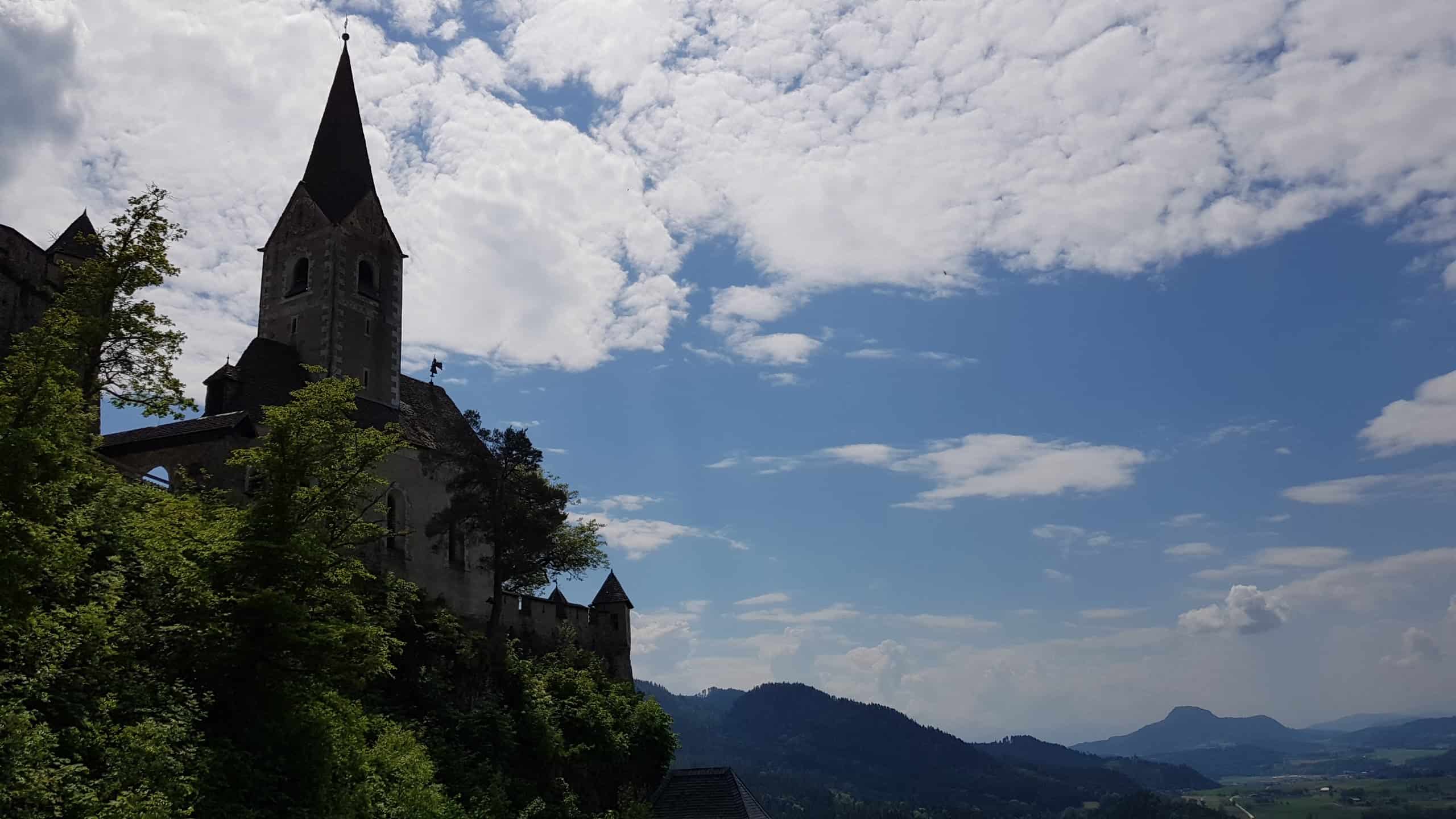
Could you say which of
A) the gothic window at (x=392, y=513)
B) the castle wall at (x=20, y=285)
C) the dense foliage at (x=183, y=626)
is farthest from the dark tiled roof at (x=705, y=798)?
the castle wall at (x=20, y=285)

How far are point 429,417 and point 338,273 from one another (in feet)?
26.2

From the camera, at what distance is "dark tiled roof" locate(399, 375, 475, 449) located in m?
46.0

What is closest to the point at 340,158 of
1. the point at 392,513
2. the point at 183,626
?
the point at 392,513

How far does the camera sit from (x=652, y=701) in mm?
45969

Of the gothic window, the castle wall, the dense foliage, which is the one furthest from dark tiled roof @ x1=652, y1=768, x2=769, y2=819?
the castle wall

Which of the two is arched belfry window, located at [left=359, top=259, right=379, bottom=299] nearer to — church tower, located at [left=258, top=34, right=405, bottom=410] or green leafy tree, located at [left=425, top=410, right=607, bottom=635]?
church tower, located at [left=258, top=34, right=405, bottom=410]

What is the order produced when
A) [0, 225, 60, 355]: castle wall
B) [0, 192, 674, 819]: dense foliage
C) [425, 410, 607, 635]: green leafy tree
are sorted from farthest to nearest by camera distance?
[425, 410, 607, 635]: green leafy tree < [0, 225, 60, 355]: castle wall < [0, 192, 674, 819]: dense foliage

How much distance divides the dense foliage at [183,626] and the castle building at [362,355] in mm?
10397

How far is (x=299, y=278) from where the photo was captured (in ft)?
158

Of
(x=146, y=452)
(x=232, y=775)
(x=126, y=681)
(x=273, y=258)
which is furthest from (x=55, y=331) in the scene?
(x=273, y=258)

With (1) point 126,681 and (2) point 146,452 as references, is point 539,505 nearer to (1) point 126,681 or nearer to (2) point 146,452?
(2) point 146,452

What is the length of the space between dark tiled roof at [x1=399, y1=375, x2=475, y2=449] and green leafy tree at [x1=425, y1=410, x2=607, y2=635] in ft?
3.73

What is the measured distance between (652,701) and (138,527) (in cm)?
2566

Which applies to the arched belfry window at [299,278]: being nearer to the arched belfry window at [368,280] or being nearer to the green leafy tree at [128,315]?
the arched belfry window at [368,280]
